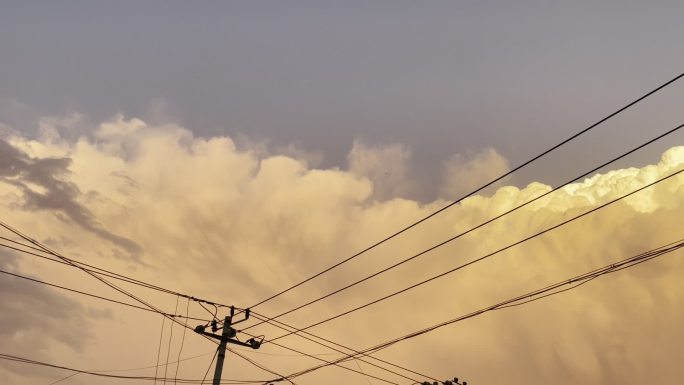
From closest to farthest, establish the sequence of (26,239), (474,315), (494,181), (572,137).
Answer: (572,137) → (494,181) → (474,315) → (26,239)

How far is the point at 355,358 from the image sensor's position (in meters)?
33.3

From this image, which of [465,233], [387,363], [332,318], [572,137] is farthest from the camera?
[387,363]

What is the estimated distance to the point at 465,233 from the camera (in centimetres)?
1845

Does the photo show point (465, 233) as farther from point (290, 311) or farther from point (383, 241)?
point (290, 311)

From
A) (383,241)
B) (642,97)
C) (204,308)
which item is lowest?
(642,97)

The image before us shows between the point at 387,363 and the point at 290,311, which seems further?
the point at 387,363

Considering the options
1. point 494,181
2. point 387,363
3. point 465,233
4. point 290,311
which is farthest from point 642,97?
point 387,363

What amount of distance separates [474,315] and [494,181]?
805 cm

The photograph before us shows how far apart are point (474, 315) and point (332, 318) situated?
306 inches

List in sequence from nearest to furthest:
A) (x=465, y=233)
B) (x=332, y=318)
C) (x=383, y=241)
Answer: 1. (x=465, y=233)
2. (x=383, y=241)
3. (x=332, y=318)

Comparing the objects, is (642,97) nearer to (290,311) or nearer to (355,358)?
(290,311)

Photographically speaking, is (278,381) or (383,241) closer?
(383,241)

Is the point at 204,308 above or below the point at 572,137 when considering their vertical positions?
above

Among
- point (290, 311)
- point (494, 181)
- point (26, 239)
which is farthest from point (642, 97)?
point (26, 239)
